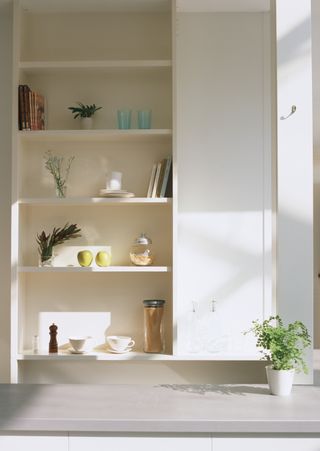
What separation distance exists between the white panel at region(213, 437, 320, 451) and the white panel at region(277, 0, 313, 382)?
587 millimetres

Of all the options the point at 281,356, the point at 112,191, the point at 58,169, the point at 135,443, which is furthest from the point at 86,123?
the point at 135,443

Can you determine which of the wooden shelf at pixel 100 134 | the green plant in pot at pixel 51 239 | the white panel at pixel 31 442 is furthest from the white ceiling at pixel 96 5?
the white panel at pixel 31 442

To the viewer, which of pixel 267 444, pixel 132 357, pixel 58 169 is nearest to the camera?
pixel 267 444

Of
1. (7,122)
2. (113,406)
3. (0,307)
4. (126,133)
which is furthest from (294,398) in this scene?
(7,122)

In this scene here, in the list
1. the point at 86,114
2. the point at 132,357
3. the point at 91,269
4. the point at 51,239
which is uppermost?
the point at 86,114

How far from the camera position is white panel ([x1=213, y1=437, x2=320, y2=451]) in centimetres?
183

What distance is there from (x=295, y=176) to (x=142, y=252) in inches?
50.5

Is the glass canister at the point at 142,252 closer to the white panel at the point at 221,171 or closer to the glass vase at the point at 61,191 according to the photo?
the white panel at the point at 221,171

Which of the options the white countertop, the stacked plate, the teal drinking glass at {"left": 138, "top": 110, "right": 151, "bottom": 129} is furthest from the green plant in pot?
the white countertop

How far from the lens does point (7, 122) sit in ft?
12.2

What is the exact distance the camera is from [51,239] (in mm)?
3629

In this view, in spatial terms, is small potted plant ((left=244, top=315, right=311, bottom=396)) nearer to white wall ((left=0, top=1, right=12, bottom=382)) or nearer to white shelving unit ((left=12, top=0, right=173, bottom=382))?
white shelving unit ((left=12, top=0, right=173, bottom=382))

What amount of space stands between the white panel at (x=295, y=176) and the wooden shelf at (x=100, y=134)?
1.08m

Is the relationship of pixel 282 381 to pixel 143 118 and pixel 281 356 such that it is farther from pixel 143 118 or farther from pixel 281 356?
pixel 143 118
